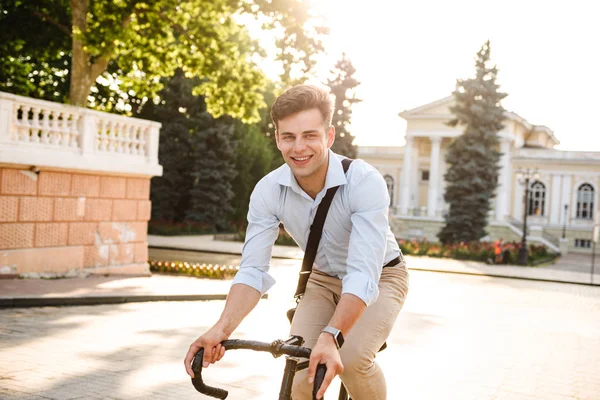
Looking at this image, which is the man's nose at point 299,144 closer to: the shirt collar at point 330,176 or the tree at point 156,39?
the shirt collar at point 330,176

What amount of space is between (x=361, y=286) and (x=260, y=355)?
17.2 ft

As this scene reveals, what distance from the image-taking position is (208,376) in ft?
22.1

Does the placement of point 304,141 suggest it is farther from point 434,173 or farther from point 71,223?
point 434,173

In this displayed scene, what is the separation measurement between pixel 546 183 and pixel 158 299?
53844mm

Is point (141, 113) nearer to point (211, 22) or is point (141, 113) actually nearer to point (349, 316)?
point (211, 22)

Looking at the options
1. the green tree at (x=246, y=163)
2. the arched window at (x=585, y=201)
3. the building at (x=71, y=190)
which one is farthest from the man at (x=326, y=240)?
the arched window at (x=585, y=201)

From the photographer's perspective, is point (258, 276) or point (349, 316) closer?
point (349, 316)

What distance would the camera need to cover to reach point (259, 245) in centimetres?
329

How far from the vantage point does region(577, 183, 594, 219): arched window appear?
6041cm

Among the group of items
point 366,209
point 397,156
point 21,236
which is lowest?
point 21,236

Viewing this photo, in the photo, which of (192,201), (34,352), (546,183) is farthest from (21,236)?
(546,183)

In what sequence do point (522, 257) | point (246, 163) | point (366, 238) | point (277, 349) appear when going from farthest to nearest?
point (246, 163) → point (522, 257) → point (366, 238) → point (277, 349)

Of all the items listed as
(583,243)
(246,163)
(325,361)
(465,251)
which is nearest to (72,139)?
(325,361)

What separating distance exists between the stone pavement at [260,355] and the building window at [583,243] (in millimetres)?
45862
